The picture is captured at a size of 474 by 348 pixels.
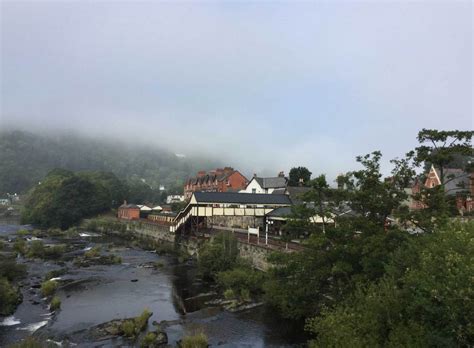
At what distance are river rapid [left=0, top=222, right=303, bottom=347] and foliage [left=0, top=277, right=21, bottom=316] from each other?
1.61 ft

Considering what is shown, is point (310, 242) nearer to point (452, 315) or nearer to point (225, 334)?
point (225, 334)

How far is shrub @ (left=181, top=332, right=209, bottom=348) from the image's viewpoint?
1917cm

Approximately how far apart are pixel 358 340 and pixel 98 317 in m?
18.7

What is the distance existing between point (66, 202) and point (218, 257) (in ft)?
229

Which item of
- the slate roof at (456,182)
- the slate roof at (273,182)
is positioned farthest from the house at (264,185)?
the slate roof at (456,182)

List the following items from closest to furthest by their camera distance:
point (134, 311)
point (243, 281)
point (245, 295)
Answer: point (134, 311) → point (245, 295) → point (243, 281)

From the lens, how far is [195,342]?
19.3 m

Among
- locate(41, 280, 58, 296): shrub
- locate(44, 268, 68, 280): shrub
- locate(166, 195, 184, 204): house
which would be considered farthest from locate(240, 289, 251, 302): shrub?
locate(166, 195, 184, 204): house

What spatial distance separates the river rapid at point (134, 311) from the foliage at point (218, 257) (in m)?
1.42

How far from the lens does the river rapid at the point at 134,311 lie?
2139 cm

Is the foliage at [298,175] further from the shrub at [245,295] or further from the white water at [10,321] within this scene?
the white water at [10,321]

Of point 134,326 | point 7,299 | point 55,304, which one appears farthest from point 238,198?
point 7,299

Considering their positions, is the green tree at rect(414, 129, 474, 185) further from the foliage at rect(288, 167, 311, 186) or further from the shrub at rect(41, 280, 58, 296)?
the foliage at rect(288, 167, 311, 186)

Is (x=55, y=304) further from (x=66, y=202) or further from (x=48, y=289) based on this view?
(x=66, y=202)
